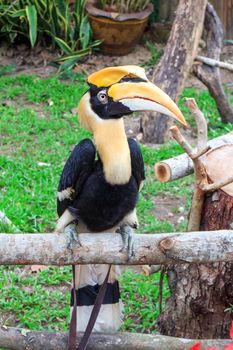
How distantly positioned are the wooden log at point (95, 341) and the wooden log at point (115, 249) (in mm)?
447

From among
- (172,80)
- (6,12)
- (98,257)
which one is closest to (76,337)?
(98,257)

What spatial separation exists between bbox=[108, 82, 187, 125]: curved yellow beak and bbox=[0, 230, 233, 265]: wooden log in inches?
15.0

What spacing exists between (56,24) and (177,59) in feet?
5.41

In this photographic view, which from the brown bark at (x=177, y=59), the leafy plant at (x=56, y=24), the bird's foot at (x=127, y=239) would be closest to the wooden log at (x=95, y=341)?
the bird's foot at (x=127, y=239)

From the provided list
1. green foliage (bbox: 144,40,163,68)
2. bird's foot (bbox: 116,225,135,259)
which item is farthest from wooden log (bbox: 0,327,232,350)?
green foliage (bbox: 144,40,163,68)

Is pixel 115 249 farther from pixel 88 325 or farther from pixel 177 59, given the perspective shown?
pixel 177 59

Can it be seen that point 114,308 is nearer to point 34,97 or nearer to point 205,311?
point 205,311

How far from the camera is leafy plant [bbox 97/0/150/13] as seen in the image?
20.6ft

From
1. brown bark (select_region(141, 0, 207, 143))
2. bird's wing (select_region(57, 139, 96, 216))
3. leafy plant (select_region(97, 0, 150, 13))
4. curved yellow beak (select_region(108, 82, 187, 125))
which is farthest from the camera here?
leafy plant (select_region(97, 0, 150, 13))

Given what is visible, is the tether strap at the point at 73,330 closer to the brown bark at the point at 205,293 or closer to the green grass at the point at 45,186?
the brown bark at the point at 205,293

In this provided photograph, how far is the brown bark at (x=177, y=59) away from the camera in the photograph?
16.3 feet

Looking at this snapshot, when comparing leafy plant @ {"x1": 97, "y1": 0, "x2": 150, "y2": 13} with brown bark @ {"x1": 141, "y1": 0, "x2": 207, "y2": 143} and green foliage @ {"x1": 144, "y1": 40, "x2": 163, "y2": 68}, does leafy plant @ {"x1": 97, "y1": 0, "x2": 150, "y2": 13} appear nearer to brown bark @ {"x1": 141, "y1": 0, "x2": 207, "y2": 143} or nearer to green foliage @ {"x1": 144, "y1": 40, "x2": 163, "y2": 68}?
green foliage @ {"x1": 144, "y1": 40, "x2": 163, "y2": 68}

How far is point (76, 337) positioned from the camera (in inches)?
103

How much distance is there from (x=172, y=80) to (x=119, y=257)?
2.83 m
